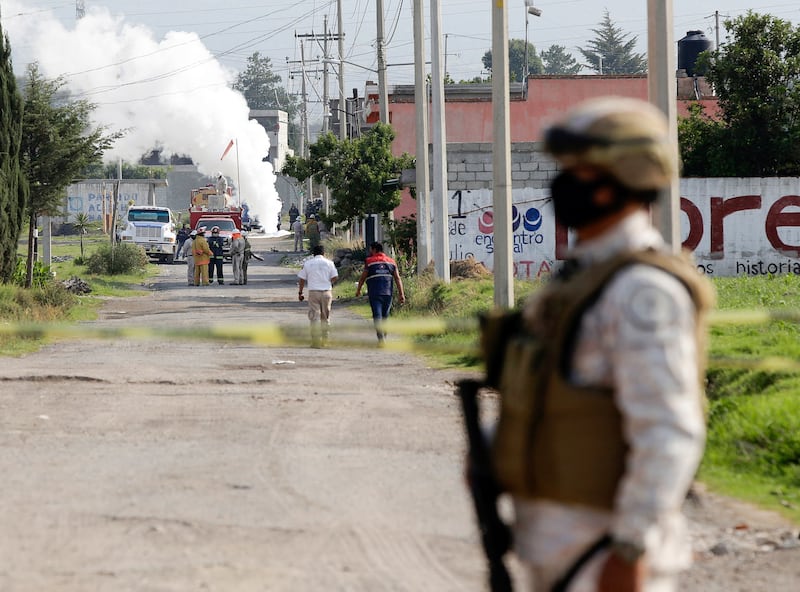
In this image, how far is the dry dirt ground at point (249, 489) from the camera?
657cm

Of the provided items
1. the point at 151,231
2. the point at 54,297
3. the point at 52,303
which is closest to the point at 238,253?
the point at 54,297

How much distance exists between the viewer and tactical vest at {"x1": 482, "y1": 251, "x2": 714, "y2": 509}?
3174 millimetres

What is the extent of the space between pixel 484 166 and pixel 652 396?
90.9 feet

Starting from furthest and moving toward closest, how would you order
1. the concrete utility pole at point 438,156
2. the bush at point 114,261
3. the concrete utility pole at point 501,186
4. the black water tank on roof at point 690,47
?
1. the black water tank on roof at point 690,47
2. the bush at point 114,261
3. the concrete utility pole at point 438,156
4. the concrete utility pole at point 501,186

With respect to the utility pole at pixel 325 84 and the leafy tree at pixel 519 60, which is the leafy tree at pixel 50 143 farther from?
the leafy tree at pixel 519 60

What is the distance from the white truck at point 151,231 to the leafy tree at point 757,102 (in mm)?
25420

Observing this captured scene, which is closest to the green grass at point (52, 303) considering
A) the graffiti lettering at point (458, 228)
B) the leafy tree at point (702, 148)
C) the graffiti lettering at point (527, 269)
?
the graffiti lettering at point (458, 228)

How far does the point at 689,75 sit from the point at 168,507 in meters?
47.3

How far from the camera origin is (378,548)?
700 cm

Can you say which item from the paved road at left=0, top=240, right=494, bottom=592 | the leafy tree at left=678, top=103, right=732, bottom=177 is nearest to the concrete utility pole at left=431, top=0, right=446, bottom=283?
the paved road at left=0, top=240, right=494, bottom=592

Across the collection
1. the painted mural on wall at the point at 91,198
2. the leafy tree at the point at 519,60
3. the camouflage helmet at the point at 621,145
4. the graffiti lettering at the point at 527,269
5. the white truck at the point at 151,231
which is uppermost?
the leafy tree at the point at 519,60

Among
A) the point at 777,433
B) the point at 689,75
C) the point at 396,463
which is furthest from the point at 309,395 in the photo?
the point at 689,75

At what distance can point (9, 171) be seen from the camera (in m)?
24.4

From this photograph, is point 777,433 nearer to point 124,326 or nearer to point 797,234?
point 124,326
